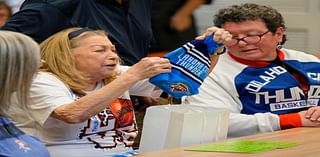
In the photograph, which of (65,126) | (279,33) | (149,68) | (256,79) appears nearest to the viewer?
(149,68)

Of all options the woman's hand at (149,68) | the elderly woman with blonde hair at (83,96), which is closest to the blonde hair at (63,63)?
the elderly woman with blonde hair at (83,96)

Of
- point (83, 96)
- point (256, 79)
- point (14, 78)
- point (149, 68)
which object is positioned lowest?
point (256, 79)

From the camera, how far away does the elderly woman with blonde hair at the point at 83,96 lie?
2.19 metres

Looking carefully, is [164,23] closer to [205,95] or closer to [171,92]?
[205,95]

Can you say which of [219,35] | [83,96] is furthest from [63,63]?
[219,35]

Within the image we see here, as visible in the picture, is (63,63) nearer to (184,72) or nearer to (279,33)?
(184,72)

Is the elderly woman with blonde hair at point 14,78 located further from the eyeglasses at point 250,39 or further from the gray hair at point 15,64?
the eyeglasses at point 250,39

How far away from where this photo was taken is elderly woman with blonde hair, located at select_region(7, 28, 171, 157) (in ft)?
7.17

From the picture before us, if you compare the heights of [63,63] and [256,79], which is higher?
[63,63]

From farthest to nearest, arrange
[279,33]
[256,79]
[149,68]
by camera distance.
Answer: [279,33] → [256,79] → [149,68]

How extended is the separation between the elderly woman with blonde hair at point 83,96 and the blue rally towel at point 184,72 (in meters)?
0.03

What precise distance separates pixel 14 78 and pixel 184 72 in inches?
28.7

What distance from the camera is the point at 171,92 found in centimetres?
225

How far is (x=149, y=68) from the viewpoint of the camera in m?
2.19
